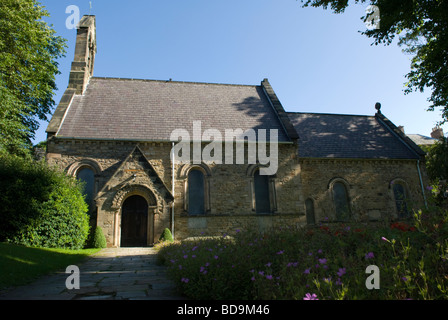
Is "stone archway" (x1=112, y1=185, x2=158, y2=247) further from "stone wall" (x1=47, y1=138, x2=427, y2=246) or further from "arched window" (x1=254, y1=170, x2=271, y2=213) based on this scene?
"arched window" (x1=254, y1=170, x2=271, y2=213)

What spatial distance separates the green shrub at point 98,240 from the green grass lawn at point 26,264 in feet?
12.2

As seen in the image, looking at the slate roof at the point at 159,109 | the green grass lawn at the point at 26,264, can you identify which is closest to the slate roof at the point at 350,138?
the slate roof at the point at 159,109

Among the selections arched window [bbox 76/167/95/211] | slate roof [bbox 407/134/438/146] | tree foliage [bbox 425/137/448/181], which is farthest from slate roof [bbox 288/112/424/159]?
slate roof [bbox 407/134/438/146]

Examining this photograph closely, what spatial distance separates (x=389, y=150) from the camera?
2138 centimetres

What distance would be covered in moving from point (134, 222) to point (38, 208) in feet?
16.3

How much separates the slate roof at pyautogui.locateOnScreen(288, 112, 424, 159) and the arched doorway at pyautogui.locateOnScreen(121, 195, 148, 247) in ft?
35.3

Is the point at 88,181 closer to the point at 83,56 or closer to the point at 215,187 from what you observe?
the point at 215,187

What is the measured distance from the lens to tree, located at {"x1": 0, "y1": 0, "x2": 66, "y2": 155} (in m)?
18.1

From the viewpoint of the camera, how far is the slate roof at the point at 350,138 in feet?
67.1

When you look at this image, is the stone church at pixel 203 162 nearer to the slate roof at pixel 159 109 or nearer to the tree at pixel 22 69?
the slate roof at pixel 159 109

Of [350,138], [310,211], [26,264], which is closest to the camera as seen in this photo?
[26,264]

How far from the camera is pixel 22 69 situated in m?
19.6

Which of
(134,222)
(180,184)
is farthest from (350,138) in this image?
(134,222)
